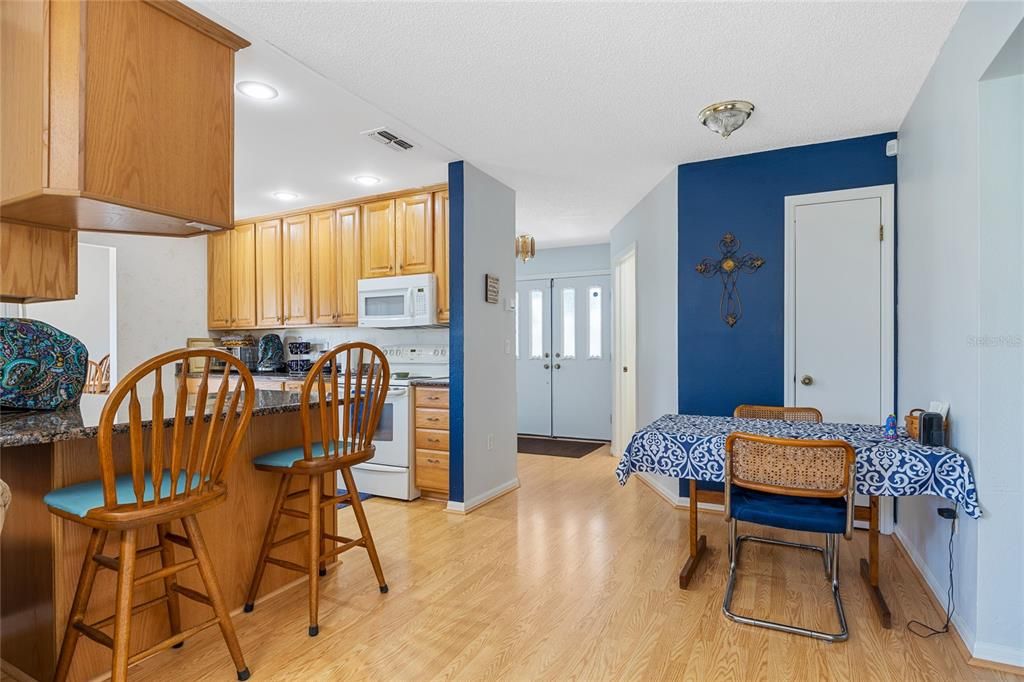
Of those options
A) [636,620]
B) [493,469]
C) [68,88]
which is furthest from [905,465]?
[68,88]

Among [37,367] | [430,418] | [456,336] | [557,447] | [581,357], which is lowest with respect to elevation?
[557,447]

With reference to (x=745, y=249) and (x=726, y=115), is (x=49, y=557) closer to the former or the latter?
(x=726, y=115)

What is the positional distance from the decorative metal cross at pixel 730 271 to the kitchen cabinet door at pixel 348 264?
280cm

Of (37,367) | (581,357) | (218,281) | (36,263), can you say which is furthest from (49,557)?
(581,357)

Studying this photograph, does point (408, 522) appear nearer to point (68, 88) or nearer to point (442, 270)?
point (442, 270)

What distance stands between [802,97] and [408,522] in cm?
322

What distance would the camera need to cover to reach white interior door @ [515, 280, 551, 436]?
6566 millimetres

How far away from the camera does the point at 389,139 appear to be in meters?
3.25

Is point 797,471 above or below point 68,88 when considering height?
below

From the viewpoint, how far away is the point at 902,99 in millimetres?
2752

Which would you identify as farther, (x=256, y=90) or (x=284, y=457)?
(x=256, y=90)

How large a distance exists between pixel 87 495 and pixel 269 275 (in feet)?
12.4

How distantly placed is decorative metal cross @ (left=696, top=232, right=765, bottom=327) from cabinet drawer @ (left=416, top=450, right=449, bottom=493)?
214cm

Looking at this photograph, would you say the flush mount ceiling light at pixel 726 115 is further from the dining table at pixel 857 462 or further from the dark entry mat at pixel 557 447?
the dark entry mat at pixel 557 447
